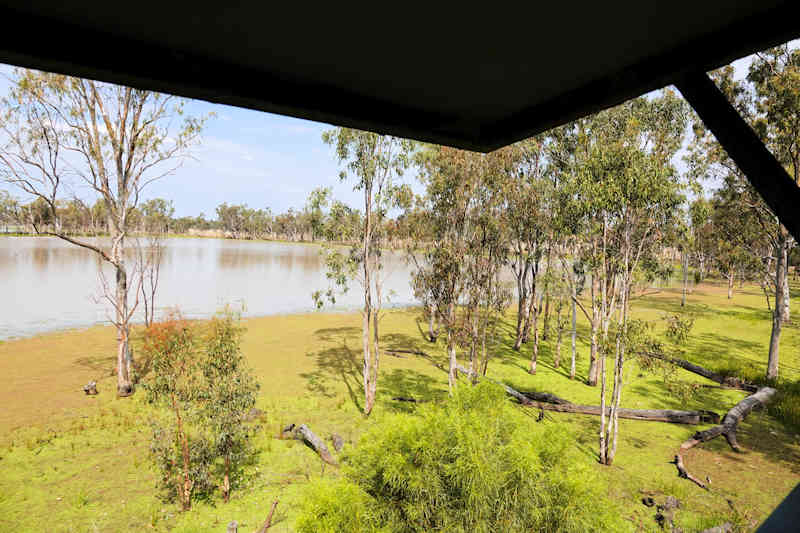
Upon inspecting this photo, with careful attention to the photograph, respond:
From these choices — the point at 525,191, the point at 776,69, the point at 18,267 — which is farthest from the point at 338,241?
the point at 18,267

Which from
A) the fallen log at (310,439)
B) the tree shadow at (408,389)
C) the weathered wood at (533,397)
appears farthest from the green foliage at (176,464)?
the weathered wood at (533,397)

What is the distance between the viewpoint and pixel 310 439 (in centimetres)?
773

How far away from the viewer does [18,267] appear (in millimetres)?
31797

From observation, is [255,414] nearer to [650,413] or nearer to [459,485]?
[459,485]

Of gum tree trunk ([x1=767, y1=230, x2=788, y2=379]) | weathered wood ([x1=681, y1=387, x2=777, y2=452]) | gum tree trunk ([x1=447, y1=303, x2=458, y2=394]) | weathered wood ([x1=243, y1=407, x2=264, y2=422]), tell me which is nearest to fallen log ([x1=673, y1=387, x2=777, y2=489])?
weathered wood ([x1=681, y1=387, x2=777, y2=452])

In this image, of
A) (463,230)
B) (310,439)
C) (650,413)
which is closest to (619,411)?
(650,413)

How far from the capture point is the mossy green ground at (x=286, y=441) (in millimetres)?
5816

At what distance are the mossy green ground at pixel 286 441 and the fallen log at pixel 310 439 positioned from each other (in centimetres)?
16

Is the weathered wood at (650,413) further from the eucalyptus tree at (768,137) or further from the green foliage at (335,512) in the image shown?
the green foliage at (335,512)

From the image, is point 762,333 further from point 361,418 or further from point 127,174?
point 127,174

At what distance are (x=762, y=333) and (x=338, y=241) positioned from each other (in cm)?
2131

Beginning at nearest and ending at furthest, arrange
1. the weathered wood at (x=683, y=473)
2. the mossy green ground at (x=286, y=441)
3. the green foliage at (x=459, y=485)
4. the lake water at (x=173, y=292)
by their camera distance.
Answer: the green foliage at (x=459, y=485), the mossy green ground at (x=286, y=441), the weathered wood at (x=683, y=473), the lake water at (x=173, y=292)

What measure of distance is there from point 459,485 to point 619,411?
818 cm

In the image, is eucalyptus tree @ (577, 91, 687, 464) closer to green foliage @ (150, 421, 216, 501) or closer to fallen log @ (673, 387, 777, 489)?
fallen log @ (673, 387, 777, 489)
